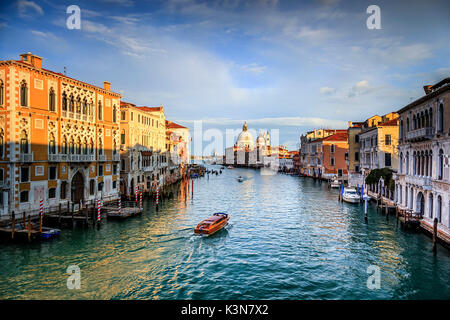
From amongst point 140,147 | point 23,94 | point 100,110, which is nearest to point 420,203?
point 100,110

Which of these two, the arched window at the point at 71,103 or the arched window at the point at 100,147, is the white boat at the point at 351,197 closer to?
the arched window at the point at 100,147

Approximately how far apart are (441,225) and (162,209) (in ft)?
77.8

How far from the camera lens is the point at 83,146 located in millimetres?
27156

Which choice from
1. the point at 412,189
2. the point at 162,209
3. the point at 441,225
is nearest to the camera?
the point at 441,225

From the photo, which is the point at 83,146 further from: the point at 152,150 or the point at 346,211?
the point at 346,211

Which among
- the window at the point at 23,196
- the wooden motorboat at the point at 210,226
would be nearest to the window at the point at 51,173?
the window at the point at 23,196

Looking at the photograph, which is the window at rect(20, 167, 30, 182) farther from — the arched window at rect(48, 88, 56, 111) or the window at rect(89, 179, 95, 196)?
the window at rect(89, 179, 95, 196)

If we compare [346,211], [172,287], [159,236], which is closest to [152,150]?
[159,236]

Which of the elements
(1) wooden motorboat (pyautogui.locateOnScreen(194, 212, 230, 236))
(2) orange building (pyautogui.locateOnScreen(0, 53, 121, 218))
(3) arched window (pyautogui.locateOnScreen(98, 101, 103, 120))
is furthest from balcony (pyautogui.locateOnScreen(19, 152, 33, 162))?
(1) wooden motorboat (pyautogui.locateOnScreen(194, 212, 230, 236))

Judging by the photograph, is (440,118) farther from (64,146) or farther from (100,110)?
(100,110)

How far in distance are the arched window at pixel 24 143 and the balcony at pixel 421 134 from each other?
2742 centimetres

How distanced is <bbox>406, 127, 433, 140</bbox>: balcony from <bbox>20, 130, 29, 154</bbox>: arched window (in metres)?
27.4

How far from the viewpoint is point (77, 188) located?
89.3 ft

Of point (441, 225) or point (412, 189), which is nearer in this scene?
point (441, 225)
